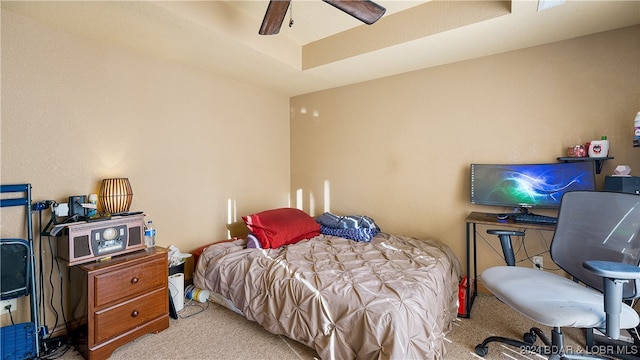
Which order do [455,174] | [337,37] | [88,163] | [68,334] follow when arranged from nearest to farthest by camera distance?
[68,334]
[88,163]
[337,37]
[455,174]

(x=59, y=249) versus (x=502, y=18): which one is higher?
(x=502, y=18)

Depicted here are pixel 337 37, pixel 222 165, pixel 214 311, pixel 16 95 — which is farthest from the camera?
pixel 222 165

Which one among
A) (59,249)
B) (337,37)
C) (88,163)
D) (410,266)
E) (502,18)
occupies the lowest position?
(410,266)

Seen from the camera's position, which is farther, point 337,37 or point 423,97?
point 423,97

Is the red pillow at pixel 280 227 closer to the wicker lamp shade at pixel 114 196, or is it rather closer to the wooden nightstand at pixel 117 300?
the wooden nightstand at pixel 117 300

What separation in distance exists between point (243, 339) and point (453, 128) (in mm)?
2735

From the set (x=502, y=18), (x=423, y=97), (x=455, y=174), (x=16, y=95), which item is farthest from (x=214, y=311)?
(x=502, y=18)

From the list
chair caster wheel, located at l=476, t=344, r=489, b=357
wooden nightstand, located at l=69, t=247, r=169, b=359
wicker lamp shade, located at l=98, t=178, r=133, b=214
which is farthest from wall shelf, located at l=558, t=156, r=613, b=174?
wicker lamp shade, located at l=98, t=178, r=133, b=214

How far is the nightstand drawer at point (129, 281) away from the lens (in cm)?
193

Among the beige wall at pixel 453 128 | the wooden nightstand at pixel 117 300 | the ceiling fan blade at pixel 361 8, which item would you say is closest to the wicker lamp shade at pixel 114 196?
the wooden nightstand at pixel 117 300

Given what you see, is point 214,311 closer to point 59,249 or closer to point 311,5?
point 59,249

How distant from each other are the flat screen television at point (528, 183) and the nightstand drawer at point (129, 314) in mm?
2897

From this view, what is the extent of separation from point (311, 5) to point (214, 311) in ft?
8.97

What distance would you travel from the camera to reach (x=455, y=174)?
300 centimetres
